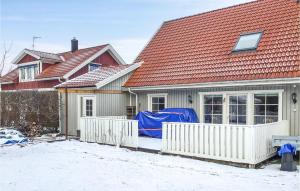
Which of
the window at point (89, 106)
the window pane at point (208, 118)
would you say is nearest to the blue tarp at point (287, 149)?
the window pane at point (208, 118)

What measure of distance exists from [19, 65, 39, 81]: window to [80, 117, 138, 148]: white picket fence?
50.4 ft

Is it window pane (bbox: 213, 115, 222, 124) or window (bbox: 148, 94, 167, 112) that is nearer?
window pane (bbox: 213, 115, 222, 124)

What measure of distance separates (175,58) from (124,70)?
2.64 metres

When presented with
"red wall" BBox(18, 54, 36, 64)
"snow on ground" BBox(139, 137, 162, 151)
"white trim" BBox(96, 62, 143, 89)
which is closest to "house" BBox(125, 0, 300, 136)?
"white trim" BBox(96, 62, 143, 89)

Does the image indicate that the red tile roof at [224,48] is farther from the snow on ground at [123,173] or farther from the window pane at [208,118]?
the snow on ground at [123,173]

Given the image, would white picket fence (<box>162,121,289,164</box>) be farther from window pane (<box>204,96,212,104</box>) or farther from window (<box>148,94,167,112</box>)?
window (<box>148,94,167,112</box>)

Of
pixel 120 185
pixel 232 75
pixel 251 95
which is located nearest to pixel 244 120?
pixel 251 95

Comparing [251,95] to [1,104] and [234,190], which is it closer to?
[234,190]

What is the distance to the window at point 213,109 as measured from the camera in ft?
41.6

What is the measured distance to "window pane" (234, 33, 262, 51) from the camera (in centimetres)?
1278

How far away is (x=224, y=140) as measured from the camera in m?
9.07

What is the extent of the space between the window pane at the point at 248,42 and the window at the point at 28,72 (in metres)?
19.0

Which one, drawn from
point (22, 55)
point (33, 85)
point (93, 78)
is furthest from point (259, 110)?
point (22, 55)

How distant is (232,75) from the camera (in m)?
11.9
